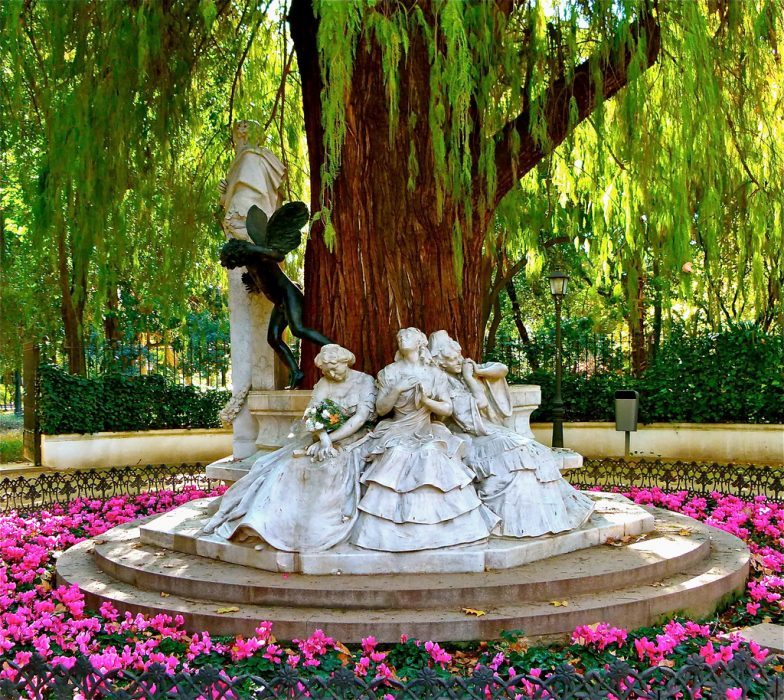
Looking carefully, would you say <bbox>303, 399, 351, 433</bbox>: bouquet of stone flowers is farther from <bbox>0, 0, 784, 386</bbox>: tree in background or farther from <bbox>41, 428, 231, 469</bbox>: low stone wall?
<bbox>41, 428, 231, 469</bbox>: low stone wall

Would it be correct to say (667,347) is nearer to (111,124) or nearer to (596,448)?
(596,448)

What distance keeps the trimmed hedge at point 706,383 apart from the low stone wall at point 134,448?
20.4 feet

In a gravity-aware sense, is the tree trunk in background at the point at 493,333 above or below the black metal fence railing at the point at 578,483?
above

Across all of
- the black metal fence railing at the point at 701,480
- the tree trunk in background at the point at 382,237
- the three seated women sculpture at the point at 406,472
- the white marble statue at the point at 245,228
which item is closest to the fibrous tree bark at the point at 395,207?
the tree trunk in background at the point at 382,237

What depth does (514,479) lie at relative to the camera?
5.08 metres

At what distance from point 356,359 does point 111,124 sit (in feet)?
8.42

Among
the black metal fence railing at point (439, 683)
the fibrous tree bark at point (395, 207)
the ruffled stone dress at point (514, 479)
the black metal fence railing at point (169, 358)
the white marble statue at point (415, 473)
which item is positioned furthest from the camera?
the black metal fence railing at point (169, 358)

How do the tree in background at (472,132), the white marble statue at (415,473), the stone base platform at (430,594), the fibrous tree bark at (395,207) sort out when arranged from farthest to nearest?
the fibrous tree bark at (395,207), the tree in background at (472,132), the white marble statue at (415,473), the stone base platform at (430,594)

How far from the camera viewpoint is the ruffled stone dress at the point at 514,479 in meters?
4.96

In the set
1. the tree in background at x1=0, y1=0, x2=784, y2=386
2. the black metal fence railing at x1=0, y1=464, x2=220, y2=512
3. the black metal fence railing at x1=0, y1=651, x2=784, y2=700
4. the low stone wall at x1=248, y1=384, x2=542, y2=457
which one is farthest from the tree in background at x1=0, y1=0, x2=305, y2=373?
the black metal fence railing at x1=0, y1=651, x2=784, y2=700

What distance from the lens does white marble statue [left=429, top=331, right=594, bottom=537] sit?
4.98m

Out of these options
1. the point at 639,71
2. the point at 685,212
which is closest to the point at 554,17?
→ the point at 639,71

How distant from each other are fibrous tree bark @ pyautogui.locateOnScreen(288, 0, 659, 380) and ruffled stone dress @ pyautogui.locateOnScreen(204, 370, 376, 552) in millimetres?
907

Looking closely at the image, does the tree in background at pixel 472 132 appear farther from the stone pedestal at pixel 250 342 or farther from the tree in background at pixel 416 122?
the stone pedestal at pixel 250 342
